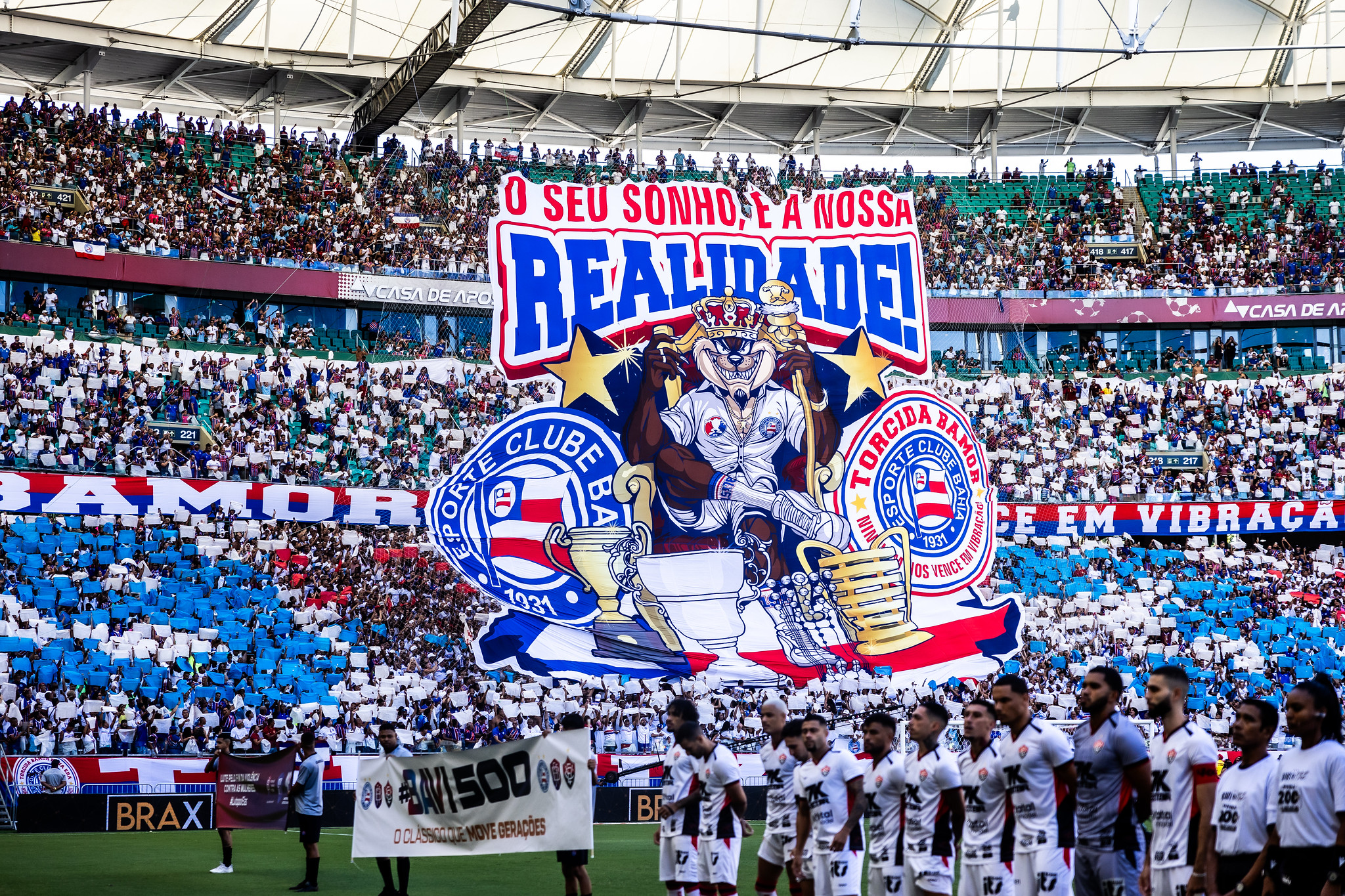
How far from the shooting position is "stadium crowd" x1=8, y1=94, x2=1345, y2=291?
40.1m

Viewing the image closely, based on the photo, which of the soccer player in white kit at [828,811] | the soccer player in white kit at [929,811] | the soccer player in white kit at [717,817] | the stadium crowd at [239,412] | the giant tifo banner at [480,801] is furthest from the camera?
the stadium crowd at [239,412]

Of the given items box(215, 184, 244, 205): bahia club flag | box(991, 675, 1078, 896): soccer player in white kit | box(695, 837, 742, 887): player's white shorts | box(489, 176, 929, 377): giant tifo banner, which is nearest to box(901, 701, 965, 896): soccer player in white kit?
box(991, 675, 1078, 896): soccer player in white kit

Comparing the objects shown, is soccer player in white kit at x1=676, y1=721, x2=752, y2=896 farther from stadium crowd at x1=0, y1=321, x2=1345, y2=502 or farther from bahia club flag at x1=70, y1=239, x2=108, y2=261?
bahia club flag at x1=70, y1=239, x2=108, y2=261

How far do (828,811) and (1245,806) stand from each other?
353cm

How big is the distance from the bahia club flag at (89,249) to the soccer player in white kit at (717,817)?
3076cm

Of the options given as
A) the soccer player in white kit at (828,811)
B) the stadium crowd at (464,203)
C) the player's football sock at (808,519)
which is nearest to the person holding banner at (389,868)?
the soccer player in white kit at (828,811)

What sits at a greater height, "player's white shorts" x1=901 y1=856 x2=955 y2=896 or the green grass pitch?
"player's white shorts" x1=901 y1=856 x2=955 y2=896

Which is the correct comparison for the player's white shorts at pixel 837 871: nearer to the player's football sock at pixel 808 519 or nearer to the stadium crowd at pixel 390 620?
the stadium crowd at pixel 390 620

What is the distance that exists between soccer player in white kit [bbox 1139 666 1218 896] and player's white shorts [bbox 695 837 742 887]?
3639mm

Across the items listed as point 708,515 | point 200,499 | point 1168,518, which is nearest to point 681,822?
point 708,515

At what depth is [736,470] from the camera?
24500 millimetres

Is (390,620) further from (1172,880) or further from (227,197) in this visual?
(1172,880)

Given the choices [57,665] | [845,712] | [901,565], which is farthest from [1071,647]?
[57,665]

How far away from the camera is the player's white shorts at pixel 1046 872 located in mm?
9398
